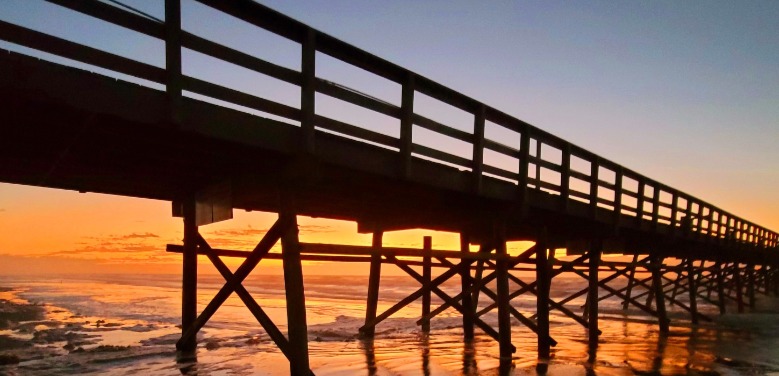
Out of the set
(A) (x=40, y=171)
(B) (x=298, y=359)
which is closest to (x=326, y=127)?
(B) (x=298, y=359)

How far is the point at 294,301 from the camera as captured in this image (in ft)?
19.6

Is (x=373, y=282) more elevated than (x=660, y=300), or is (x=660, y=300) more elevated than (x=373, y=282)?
(x=373, y=282)

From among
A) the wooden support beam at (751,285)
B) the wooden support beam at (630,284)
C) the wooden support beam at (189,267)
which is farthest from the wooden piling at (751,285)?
the wooden support beam at (189,267)

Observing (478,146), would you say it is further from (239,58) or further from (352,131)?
(239,58)

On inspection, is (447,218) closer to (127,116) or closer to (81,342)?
(127,116)

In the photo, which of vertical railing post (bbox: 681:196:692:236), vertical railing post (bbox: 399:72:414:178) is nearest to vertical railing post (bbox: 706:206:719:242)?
vertical railing post (bbox: 681:196:692:236)

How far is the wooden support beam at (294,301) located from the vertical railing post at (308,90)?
936 millimetres

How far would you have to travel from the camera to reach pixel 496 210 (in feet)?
30.9

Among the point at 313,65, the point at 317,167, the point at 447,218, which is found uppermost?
the point at 313,65

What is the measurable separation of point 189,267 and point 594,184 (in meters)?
7.18

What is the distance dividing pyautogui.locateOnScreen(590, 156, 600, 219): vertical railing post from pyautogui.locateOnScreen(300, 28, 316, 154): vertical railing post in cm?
687

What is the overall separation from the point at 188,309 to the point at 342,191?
2.96m

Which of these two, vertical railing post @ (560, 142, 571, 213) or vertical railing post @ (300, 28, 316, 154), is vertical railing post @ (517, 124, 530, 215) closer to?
vertical railing post @ (560, 142, 571, 213)

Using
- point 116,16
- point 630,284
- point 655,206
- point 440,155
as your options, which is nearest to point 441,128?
point 440,155
